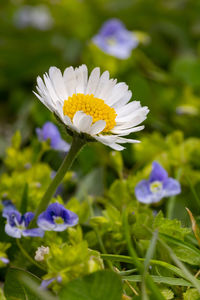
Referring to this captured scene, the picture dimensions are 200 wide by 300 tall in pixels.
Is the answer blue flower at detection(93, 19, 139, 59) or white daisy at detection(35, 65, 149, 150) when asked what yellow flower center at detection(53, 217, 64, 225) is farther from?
blue flower at detection(93, 19, 139, 59)

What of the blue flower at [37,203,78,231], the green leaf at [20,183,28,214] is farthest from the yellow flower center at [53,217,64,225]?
the green leaf at [20,183,28,214]

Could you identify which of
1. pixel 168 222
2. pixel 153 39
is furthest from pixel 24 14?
pixel 168 222

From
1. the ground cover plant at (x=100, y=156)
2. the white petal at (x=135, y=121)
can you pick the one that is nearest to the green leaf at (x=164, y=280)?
the ground cover plant at (x=100, y=156)

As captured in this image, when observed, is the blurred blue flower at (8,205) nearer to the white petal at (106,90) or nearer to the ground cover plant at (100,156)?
the ground cover plant at (100,156)

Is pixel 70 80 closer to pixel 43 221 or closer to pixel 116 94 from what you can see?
pixel 116 94

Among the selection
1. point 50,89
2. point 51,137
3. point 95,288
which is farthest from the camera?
point 51,137

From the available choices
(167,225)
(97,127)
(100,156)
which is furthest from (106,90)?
(100,156)
